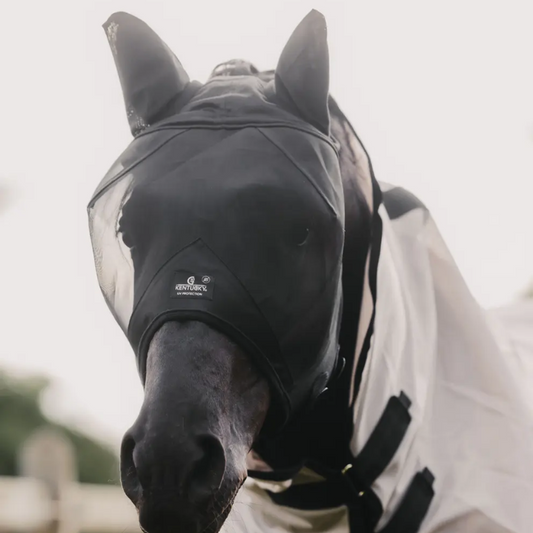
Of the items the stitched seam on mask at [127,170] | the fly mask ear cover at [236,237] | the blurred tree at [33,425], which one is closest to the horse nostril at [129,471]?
the fly mask ear cover at [236,237]

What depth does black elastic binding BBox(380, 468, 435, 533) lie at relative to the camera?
174cm

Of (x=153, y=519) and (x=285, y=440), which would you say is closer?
(x=153, y=519)

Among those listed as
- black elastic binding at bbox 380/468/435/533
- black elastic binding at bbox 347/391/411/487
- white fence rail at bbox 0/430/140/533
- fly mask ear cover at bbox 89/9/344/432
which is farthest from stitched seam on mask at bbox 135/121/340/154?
white fence rail at bbox 0/430/140/533

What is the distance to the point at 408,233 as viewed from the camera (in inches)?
79.7

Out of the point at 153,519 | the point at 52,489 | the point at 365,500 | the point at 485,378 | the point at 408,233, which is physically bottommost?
the point at 52,489

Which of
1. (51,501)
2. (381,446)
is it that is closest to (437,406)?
(381,446)

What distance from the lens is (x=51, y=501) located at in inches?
156

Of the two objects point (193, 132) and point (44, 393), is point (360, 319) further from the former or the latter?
point (44, 393)

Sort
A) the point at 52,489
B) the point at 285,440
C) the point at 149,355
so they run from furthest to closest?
the point at 52,489 < the point at 285,440 < the point at 149,355

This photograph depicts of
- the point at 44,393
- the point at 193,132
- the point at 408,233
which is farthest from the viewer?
the point at 44,393

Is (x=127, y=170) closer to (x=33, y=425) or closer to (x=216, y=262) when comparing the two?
(x=216, y=262)

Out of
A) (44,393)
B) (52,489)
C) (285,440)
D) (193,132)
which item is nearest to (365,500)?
(285,440)

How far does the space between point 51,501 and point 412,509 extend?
2.65 metres

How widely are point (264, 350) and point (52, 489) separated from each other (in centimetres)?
304
